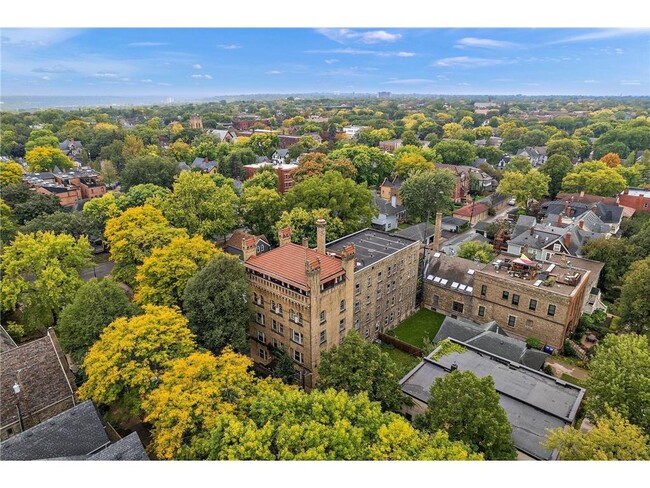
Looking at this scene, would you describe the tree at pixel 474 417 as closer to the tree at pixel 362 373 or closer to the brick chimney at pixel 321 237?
the tree at pixel 362 373

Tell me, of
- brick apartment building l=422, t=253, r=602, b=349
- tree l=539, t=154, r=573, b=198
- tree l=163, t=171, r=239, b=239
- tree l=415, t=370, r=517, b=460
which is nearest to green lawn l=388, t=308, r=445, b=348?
brick apartment building l=422, t=253, r=602, b=349

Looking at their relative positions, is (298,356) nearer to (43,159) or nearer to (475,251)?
(475,251)

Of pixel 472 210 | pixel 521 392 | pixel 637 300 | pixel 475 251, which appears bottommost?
pixel 472 210

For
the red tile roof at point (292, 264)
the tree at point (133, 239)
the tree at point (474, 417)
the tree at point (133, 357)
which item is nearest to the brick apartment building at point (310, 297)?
the red tile roof at point (292, 264)

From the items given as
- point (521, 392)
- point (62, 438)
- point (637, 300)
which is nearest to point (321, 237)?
point (521, 392)

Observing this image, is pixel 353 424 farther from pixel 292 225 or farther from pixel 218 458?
pixel 292 225

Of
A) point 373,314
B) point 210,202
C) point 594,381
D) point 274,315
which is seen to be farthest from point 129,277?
point 594,381

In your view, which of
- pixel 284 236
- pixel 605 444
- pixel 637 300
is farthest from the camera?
pixel 284 236
